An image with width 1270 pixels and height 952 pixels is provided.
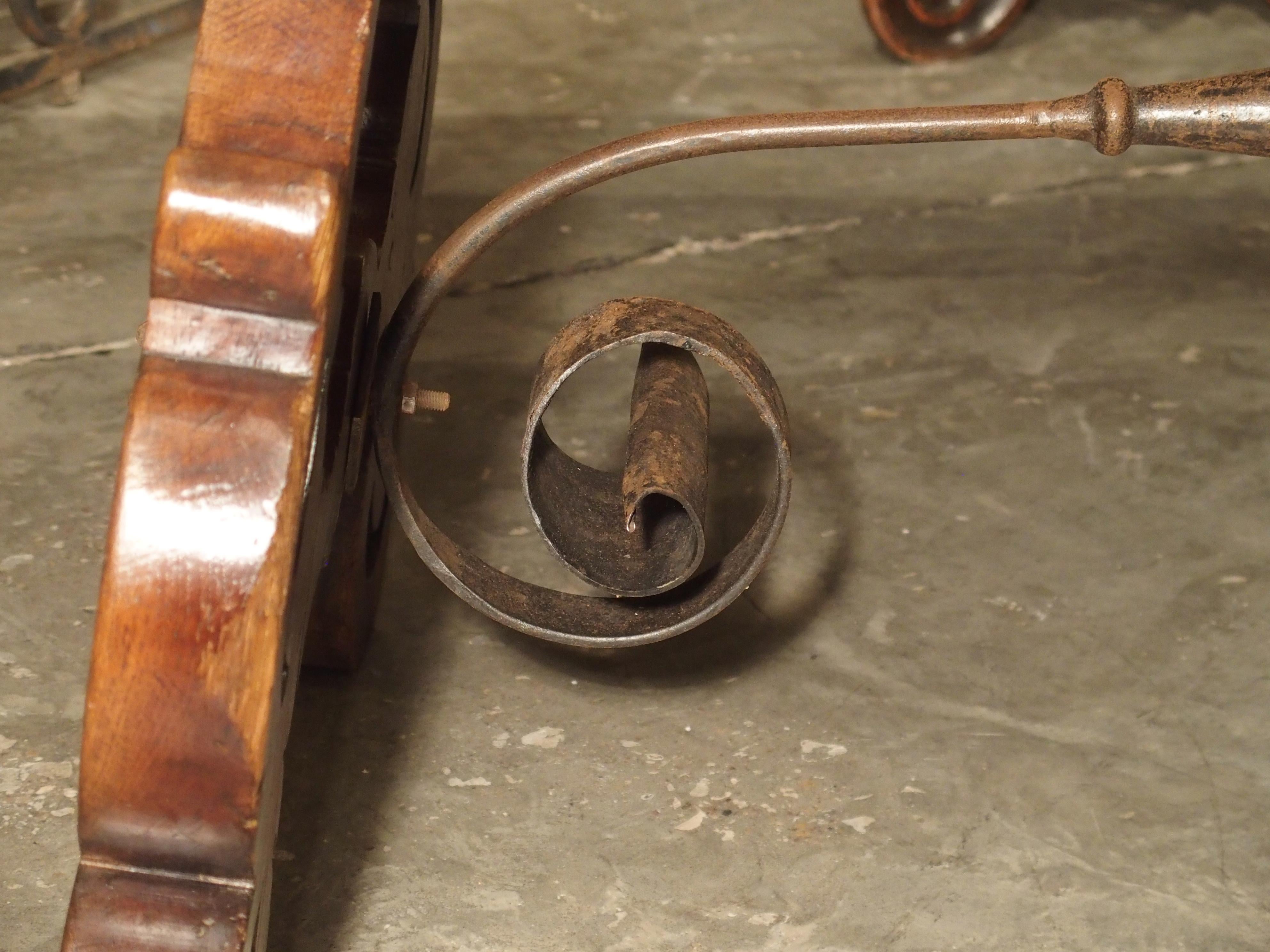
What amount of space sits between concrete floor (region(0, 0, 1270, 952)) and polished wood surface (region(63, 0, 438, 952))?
307 mm

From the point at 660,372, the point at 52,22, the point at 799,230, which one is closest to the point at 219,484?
the point at 660,372

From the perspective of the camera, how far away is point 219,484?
904 mm

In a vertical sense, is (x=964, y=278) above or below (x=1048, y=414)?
above

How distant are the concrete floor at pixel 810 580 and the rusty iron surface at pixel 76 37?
0.07 meters

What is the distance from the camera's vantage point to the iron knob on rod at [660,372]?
110cm

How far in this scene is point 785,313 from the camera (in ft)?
7.32

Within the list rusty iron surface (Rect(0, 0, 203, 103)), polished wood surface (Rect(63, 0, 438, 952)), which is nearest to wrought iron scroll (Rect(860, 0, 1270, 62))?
rusty iron surface (Rect(0, 0, 203, 103))

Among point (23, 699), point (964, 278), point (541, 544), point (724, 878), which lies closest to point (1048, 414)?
point (964, 278)

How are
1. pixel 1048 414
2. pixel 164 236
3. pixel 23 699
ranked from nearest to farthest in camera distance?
pixel 164 236, pixel 23 699, pixel 1048 414

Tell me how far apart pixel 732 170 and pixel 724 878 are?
1.60 m

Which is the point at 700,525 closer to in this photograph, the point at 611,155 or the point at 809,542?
the point at 611,155

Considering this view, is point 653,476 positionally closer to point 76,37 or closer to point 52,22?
point 76,37

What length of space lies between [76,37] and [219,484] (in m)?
2.25

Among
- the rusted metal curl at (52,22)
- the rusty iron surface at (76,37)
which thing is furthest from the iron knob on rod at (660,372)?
the rusted metal curl at (52,22)
